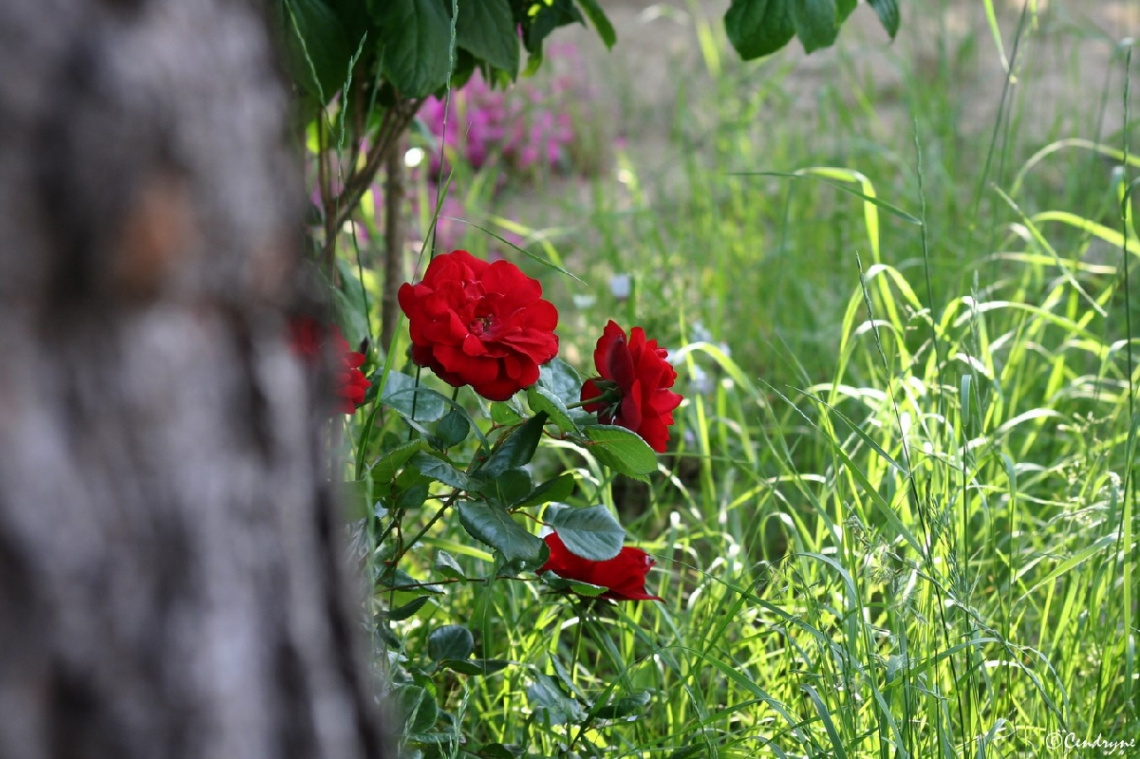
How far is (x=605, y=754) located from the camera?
47.0 inches

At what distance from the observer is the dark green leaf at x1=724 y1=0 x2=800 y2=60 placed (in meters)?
1.27

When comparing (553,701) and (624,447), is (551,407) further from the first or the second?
(553,701)

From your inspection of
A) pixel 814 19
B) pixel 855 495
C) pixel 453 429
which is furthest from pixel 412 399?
pixel 814 19

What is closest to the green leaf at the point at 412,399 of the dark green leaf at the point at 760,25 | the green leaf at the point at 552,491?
the green leaf at the point at 552,491

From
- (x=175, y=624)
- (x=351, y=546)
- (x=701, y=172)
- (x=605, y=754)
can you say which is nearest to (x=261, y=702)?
(x=175, y=624)

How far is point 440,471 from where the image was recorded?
3.00ft

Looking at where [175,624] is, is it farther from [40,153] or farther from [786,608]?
[786,608]

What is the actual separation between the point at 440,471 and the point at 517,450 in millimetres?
73

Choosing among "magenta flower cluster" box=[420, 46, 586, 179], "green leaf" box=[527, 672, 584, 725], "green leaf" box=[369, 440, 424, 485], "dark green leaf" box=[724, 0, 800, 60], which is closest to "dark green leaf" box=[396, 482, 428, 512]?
"green leaf" box=[369, 440, 424, 485]

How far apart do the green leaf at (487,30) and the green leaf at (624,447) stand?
0.57 m

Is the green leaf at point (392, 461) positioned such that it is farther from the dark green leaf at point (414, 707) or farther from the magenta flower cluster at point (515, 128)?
the magenta flower cluster at point (515, 128)

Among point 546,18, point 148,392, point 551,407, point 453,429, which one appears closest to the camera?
point 148,392

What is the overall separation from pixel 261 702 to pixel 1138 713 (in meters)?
→ 1.26

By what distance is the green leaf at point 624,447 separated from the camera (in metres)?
0.90
